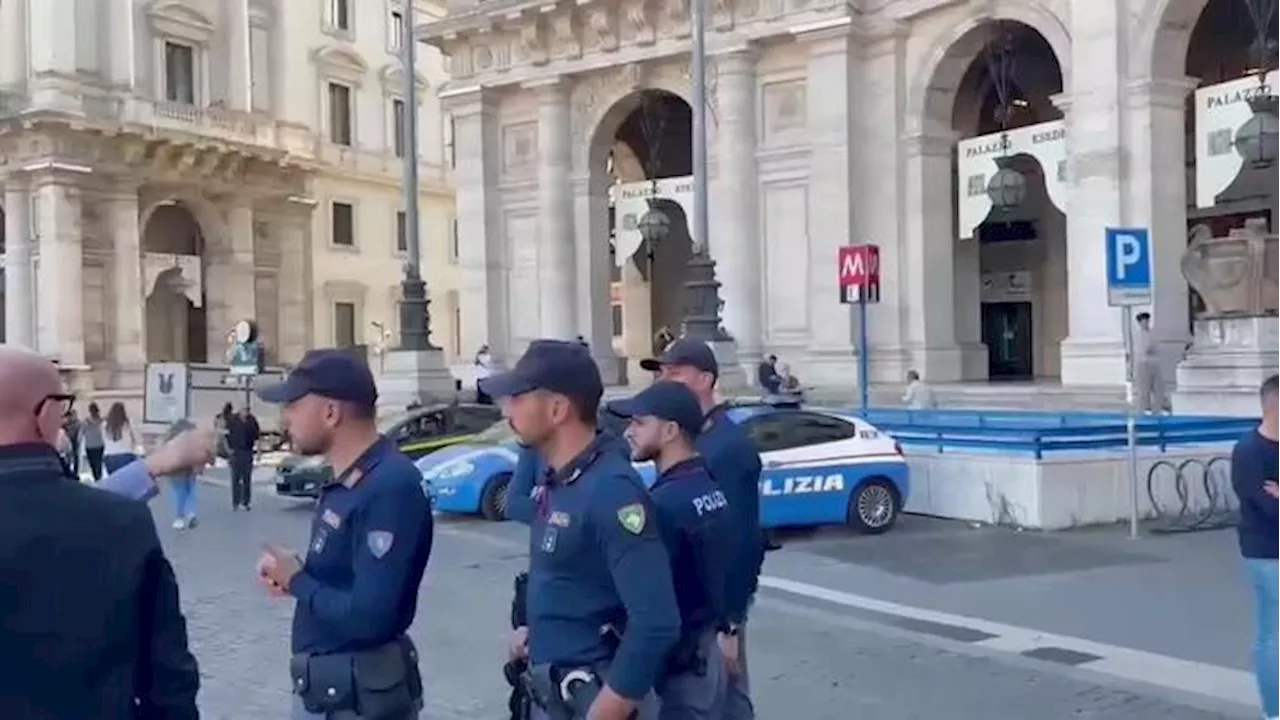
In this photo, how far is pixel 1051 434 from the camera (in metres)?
15.9

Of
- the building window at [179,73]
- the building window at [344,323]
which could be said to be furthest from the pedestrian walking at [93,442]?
the building window at [344,323]

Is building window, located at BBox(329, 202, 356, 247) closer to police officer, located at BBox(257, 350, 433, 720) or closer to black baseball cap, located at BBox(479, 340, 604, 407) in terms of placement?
police officer, located at BBox(257, 350, 433, 720)

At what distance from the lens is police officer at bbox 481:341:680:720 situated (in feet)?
12.9

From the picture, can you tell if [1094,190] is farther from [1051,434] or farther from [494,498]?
[494,498]

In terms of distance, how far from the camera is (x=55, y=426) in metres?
3.17

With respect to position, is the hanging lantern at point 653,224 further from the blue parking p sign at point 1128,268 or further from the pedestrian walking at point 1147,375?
the blue parking p sign at point 1128,268

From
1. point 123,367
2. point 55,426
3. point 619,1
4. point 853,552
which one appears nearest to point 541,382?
point 55,426

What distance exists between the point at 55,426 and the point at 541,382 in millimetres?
1481

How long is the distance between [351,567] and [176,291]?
46393mm

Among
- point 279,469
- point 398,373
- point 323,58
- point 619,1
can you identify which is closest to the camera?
point 279,469

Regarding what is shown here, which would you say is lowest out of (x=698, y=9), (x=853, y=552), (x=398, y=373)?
(x=853, y=552)

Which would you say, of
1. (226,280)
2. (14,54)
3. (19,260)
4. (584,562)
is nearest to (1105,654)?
(584,562)

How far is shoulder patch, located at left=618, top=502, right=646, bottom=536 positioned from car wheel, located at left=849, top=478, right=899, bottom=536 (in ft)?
40.5

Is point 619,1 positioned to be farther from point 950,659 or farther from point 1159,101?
point 950,659
